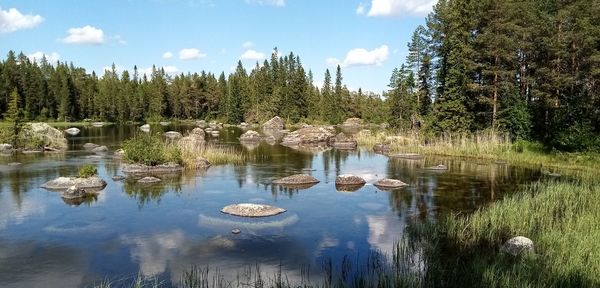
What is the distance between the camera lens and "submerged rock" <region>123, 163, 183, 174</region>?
99.5 feet

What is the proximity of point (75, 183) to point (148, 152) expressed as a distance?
249 inches

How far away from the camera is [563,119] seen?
1409 inches

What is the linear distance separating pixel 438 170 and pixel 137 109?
99699mm

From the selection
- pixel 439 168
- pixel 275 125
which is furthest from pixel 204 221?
pixel 275 125

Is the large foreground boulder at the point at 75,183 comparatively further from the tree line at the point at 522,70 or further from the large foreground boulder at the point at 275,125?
the large foreground boulder at the point at 275,125

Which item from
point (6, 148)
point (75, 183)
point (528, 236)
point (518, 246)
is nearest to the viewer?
point (518, 246)

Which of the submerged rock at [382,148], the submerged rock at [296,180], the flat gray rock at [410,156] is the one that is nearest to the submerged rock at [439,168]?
the flat gray rock at [410,156]

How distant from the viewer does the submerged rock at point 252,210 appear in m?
19.1

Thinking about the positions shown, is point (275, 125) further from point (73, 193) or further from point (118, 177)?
point (73, 193)

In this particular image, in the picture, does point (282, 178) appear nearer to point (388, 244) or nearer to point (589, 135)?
point (388, 244)

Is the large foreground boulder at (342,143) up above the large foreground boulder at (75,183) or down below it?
above

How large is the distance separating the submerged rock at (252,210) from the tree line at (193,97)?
93182 millimetres

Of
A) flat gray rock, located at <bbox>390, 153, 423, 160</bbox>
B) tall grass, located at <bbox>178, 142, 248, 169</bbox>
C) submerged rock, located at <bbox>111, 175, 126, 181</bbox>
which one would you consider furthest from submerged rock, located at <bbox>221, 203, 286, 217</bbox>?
flat gray rock, located at <bbox>390, 153, 423, 160</bbox>

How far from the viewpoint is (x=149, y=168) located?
30812 mm
